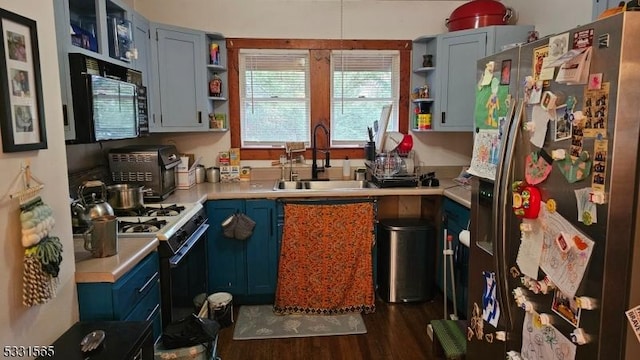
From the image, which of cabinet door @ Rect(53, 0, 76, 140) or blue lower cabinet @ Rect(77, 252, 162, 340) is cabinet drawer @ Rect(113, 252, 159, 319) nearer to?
blue lower cabinet @ Rect(77, 252, 162, 340)

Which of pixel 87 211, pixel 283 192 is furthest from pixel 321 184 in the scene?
pixel 87 211

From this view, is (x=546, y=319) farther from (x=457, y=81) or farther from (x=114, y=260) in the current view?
(x=457, y=81)

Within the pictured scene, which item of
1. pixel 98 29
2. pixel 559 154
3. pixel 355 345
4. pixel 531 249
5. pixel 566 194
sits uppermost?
Result: pixel 98 29

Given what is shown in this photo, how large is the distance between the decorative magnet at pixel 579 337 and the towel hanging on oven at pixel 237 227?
2186 mm

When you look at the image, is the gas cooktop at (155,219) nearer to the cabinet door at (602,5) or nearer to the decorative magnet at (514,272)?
the decorative magnet at (514,272)

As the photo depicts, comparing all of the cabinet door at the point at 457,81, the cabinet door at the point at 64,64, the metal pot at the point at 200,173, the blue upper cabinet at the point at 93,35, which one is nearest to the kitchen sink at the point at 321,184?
the metal pot at the point at 200,173

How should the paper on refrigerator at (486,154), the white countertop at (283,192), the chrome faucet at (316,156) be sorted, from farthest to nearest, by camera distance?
1. the chrome faucet at (316,156)
2. the white countertop at (283,192)
3. the paper on refrigerator at (486,154)

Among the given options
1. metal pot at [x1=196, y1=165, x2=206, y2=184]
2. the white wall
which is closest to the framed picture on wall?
the white wall

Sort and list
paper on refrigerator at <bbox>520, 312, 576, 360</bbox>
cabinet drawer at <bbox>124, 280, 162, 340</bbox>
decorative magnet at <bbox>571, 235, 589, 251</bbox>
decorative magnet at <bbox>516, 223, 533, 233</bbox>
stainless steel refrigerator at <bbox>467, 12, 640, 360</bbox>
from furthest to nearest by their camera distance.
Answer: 1. cabinet drawer at <bbox>124, 280, 162, 340</bbox>
2. decorative magnet at <bbox>516, 223, 533, 233</bbox>
3. paper on refrigerator at <bbox>520, 312, 576, 360</bbox>
4. decorative magnet at <bbox>571, 235, 589, 251</bbox>
5. stainless steel refrigerator at <bbox>467, 12, 640, 360</bbox>

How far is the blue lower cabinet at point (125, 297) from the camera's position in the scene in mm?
1633

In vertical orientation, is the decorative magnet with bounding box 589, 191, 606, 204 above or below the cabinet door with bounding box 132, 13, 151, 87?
below

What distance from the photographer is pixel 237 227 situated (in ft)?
9.93

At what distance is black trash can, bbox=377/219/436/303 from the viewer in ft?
10.5

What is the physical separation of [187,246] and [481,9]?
275 cm
